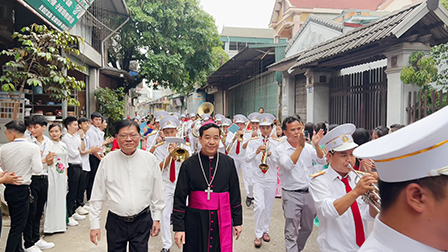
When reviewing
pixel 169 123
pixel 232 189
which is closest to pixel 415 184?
pixel 232 189

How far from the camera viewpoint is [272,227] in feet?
20.2

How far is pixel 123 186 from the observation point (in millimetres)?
3553

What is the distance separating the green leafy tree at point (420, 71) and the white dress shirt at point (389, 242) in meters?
6.26

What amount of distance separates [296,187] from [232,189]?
4.03 feet

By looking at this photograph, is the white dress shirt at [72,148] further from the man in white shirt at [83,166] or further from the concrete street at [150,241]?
the concrete street at [150,241]

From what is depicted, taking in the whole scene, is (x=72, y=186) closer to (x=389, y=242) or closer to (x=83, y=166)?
(x=83, y=166)

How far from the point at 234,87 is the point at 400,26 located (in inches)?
683

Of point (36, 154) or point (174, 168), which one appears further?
point (174, 168)

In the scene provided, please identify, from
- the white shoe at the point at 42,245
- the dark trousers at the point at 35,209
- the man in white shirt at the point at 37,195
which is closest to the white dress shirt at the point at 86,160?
the man in white shirt at the point at 37,195

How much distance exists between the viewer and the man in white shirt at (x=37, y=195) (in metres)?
4.81

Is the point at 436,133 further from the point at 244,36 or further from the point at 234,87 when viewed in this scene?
the point at 244,36

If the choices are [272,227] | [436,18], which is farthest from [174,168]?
[436,18]

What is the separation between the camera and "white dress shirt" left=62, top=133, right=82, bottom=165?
21.4ft

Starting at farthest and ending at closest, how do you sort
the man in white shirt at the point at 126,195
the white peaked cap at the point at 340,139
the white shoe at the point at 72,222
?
the white shoe at the point at 72,222 → the man in white shirt at the point at 126,195 → the white peaked cap at the point at 340,139
